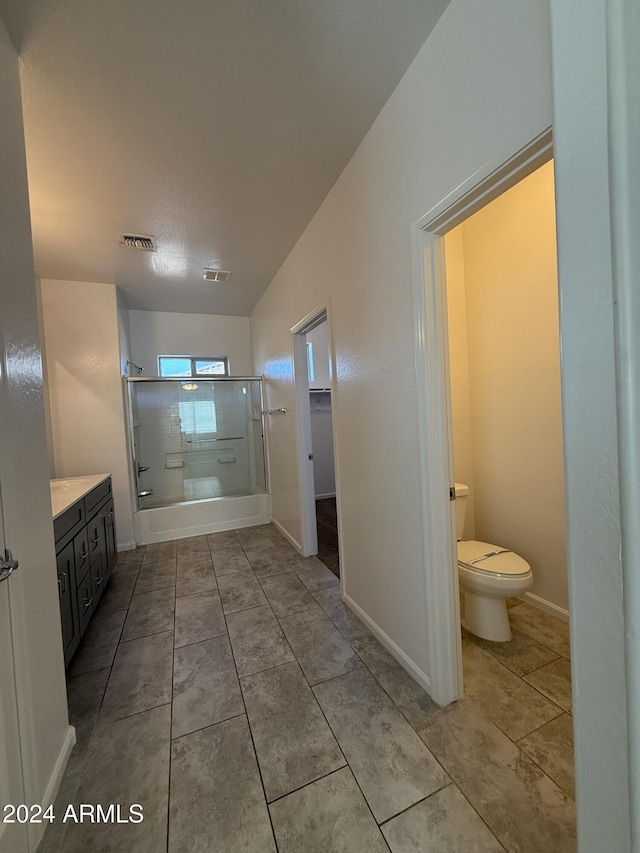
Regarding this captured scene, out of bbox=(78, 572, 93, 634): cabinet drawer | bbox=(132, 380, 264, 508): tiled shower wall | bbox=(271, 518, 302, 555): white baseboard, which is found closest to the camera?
bbox=(78, 572, 93, 634): cabinet drawer

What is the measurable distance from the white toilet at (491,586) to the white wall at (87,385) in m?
3.15

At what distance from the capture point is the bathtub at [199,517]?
3.41 metres

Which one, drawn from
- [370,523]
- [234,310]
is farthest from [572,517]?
[234,310]

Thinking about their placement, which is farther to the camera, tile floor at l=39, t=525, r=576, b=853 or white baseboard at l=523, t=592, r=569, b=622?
white baseboard at l=523, t=592, r=569, b=622

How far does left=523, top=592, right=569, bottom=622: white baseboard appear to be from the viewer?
1.86 m

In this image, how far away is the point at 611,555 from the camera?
46 centimetres

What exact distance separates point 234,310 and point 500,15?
3658 millimetres

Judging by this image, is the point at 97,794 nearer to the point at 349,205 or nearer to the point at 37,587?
the point at 37,587

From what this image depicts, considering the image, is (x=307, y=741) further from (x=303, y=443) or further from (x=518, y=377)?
(x=518, y=377)

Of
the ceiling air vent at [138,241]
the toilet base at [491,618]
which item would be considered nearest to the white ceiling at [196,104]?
the ceiling air vent at [138,241]

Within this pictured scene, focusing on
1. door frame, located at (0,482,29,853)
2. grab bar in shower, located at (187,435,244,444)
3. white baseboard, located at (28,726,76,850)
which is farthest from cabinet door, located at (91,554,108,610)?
grab bar in shower, located at (187,435,244,444)

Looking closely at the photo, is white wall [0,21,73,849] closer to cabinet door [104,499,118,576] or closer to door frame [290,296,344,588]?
cabinet door [104,499,118,576]

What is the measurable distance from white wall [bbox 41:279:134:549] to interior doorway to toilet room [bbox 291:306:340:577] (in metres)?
1.87

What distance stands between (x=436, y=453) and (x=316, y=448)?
3.64 metres
